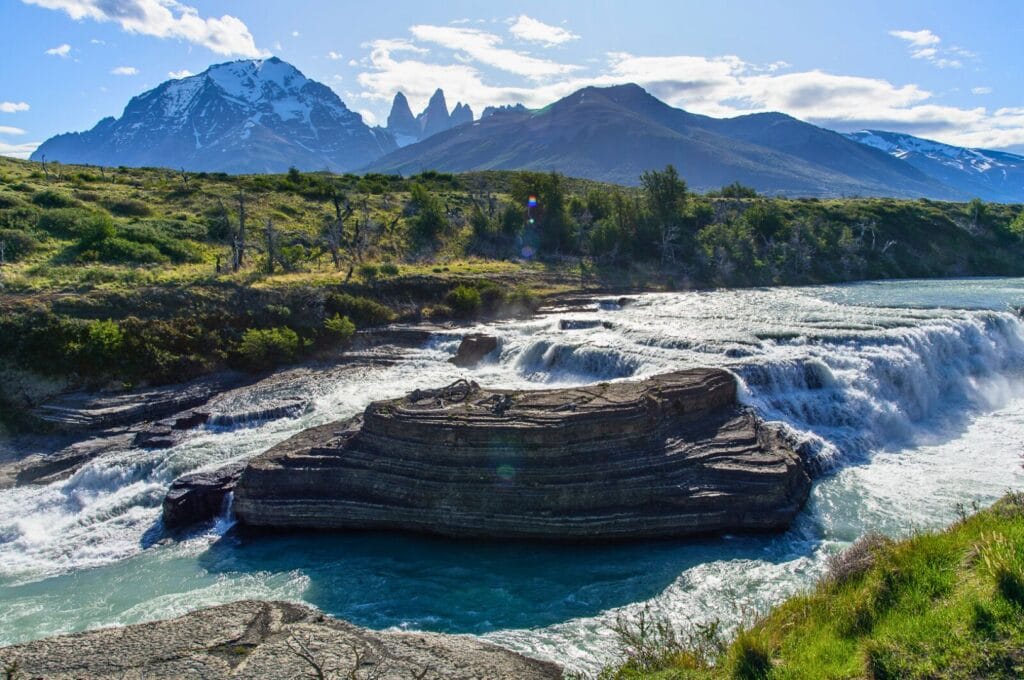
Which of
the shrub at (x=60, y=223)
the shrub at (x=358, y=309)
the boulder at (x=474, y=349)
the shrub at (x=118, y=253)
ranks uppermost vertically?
the shrub at (x=60, y=223)

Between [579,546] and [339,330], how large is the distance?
2125 cm

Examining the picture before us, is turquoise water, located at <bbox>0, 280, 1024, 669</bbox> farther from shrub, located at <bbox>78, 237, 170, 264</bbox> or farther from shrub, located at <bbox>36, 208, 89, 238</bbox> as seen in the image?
shrub, located at <bbox>36, 208, 89, 238</bbox>

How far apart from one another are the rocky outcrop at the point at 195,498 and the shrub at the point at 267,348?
12.5m

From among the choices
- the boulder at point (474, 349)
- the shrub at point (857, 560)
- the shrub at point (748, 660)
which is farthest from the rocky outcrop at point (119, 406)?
the shrub at point (857, 560)

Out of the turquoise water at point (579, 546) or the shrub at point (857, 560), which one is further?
the turquoise water at point (579, 546)

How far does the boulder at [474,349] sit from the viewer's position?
30.8 m

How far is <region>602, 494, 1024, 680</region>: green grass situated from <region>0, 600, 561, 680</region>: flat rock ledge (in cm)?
260

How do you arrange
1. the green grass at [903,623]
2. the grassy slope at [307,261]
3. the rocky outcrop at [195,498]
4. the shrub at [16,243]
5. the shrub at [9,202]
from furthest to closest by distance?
1. the shrub at [9,202]
2. the shrub at [16,243]
3. the grassy slope at [307,261]
4. the rocky outcrop at [195,498]
5. the green grass at [903,623]

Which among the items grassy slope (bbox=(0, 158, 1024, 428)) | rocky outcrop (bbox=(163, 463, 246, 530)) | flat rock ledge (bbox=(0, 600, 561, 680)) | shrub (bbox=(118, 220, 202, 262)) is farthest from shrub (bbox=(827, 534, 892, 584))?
shrub (bbox=(118, 220, 202, 262))

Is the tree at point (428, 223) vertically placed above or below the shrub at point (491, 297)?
above

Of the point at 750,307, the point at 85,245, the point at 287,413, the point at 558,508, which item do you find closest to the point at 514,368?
the point at 287,413

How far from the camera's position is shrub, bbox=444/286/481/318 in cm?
3891

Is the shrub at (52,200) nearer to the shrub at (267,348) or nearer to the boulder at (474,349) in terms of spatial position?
the shrub at (267,348)

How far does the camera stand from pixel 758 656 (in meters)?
7.91
